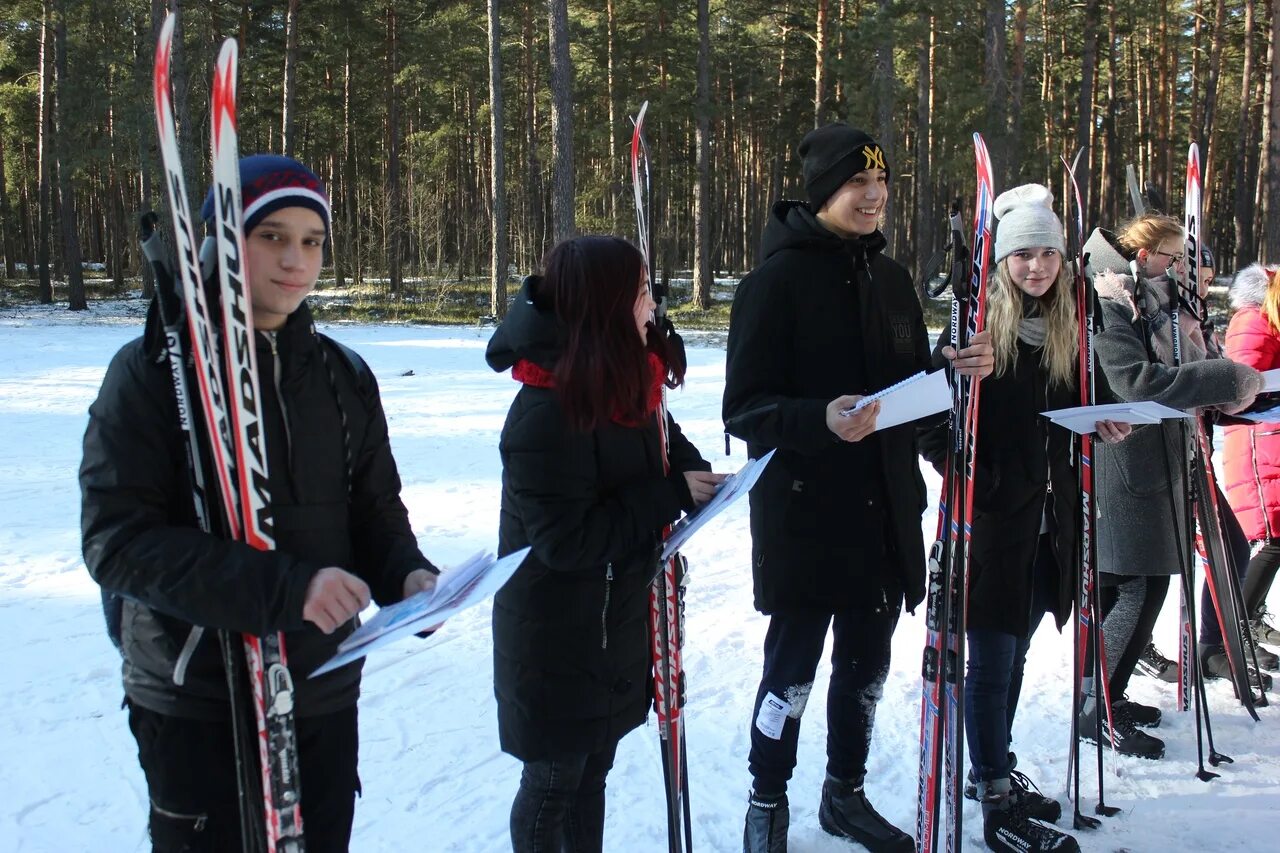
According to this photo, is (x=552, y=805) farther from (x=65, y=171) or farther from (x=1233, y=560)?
(x=65, y=171)

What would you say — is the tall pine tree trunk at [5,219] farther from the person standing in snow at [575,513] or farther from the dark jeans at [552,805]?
the dark jeans at [552,805]

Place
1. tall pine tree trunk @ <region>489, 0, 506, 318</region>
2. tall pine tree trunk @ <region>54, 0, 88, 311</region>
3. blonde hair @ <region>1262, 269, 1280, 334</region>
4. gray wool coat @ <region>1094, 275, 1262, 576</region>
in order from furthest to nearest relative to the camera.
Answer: tall pine tree trunk @ <region>54, 0, 88, 311</region> < tall pine tree trunk @ <region>489, 0, 506, 318</region> < blonde hair @ <region>1262, 269, 1280, 334</region> < gray wool coat @ <region>1094, 275, 1262, 576</region>

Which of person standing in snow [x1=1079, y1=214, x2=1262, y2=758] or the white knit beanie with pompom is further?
person standing in snow [x1=1079, y1=214, x2=1262, y2=758]

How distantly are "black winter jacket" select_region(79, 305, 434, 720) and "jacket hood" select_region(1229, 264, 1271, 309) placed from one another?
3960 mm

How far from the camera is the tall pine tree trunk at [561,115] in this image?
15867mm

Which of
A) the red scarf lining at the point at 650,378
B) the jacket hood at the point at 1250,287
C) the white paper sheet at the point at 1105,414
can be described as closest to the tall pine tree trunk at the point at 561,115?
the jacket hood at the point at 1250,287

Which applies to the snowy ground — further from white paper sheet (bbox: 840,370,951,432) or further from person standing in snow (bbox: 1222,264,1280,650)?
white paper sheet (bbox: 840,370,951,432)

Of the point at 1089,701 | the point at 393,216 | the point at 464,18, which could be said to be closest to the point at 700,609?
the point at 1089,701

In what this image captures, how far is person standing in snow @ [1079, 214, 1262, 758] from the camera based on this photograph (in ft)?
11.2

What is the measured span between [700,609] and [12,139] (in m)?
40.5

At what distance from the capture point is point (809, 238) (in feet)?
8.93

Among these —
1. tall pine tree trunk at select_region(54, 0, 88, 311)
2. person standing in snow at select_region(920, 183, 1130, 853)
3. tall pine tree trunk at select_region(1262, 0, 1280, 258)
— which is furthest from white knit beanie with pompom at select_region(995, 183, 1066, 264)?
tall pine tree trunk at select_region(54, 0, 88, 311)

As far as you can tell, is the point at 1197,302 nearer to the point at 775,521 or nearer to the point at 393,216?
the point at 775,521

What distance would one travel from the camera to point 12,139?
35.3 metres
